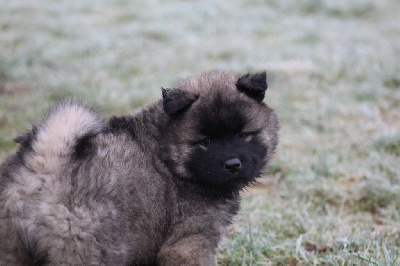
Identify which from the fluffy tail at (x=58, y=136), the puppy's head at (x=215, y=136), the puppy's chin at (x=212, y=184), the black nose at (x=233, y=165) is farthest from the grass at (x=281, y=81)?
the black nose at (x=233, y=165)

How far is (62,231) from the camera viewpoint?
2811 mm

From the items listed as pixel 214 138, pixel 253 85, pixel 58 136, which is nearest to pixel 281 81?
pixel 253 85

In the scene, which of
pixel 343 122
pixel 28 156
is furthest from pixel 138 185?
pixel 343 122

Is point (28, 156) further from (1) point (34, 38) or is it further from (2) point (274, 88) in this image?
(1) point (34, 38)

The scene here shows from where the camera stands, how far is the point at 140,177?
3211 millimetres

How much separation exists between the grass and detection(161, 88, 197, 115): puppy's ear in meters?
0.51

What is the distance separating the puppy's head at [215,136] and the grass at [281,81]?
1.98 ft

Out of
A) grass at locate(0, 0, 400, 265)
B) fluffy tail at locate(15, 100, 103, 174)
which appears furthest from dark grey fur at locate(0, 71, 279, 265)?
grass at locate(0, 0, 400, 265)

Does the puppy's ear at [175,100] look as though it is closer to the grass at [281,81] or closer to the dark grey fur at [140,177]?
the dark grey fur at [140,177]

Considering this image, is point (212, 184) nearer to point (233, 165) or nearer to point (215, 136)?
point (233, 165)

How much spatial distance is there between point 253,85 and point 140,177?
3.43ft

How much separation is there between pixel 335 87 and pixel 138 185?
5799 mm

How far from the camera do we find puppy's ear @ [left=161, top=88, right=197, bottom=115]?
3.38m

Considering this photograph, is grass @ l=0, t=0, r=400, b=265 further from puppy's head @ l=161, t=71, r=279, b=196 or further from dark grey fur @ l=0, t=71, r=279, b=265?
puppy's head @ l=161, t=71, r=279, b=196
